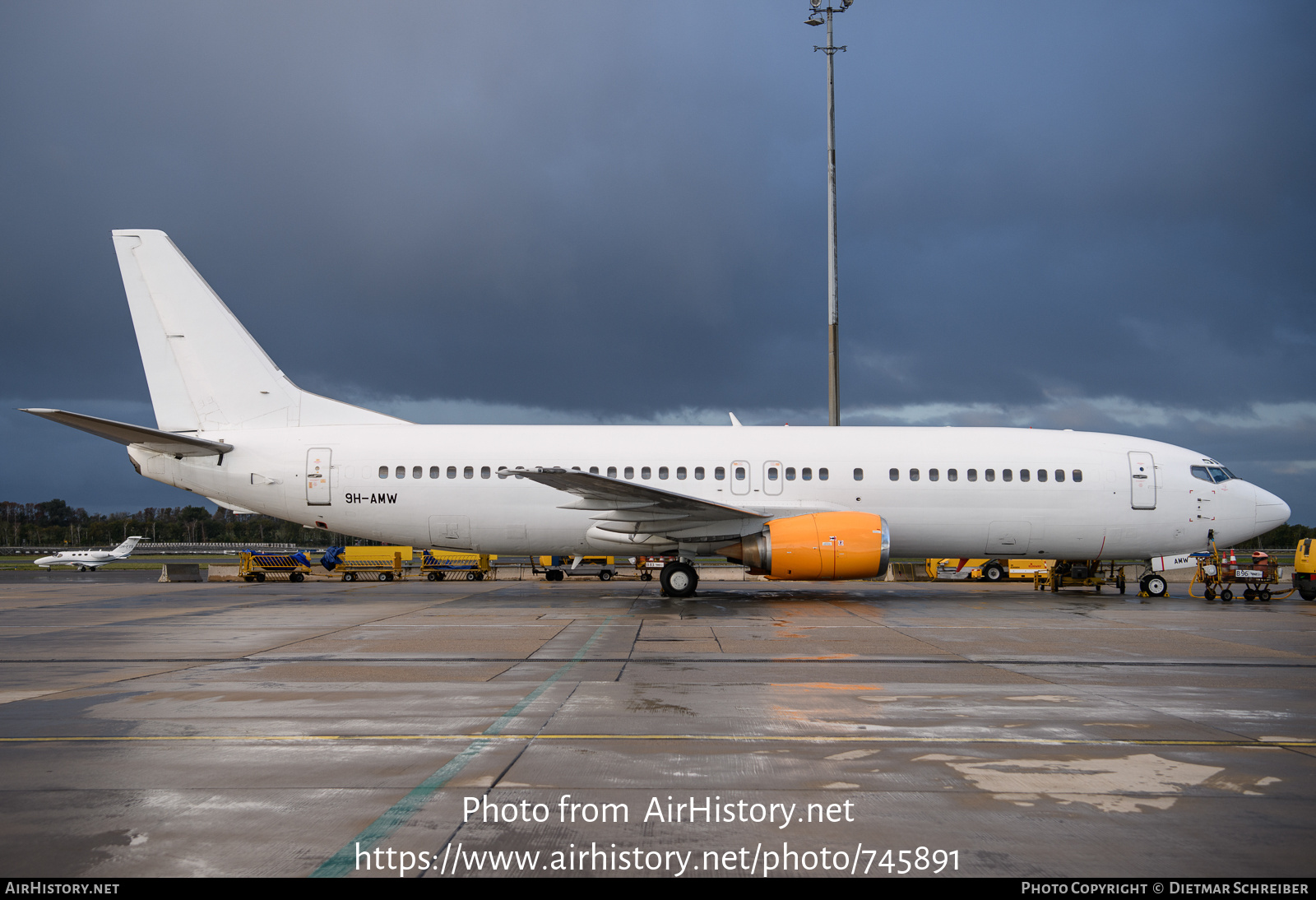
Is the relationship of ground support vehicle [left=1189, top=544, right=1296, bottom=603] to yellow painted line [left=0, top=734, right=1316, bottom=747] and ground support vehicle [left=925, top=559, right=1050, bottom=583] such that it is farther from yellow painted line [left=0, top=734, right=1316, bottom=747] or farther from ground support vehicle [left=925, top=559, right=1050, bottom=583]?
yellow painted line [left=0, top=734, right=1316, bottom=747]

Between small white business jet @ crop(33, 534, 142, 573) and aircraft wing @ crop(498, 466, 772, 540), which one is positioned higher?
aircraft wing @ crop(498, 466, 772, 540)

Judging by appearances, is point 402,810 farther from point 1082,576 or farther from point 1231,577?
point 1082,576

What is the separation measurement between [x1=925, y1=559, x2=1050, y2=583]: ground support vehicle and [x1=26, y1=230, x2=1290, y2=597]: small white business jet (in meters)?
9.47

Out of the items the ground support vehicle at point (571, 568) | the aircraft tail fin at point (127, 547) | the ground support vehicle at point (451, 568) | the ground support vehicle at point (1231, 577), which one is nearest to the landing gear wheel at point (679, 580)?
the ground support vehicle at point (571, 568)

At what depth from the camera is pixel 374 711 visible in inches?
252

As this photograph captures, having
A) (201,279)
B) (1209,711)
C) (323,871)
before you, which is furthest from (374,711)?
(201,279)


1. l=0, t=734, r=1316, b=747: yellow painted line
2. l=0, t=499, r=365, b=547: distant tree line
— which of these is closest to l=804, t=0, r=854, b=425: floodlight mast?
l=0, t=734, r=1316, b=747: yellow painted line

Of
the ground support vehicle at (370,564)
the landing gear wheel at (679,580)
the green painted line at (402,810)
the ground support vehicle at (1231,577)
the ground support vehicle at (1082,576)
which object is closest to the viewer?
the green painted line at (402,810)

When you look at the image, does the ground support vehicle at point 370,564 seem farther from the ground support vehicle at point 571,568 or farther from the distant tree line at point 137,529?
the distant tree line at point 137,529

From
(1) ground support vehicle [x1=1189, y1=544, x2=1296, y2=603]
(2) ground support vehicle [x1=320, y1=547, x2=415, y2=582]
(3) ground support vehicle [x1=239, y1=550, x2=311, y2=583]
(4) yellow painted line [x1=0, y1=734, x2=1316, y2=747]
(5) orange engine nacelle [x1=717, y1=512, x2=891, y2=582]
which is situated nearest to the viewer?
(4) yellow painted line [x1=0, y1=734, x2=1316, y2=747]

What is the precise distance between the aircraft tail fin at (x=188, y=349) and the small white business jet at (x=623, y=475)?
0.04m

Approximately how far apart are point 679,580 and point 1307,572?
14.2 m

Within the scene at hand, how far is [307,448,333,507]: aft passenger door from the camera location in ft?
59.1

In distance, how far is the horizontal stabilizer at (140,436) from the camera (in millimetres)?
15641
